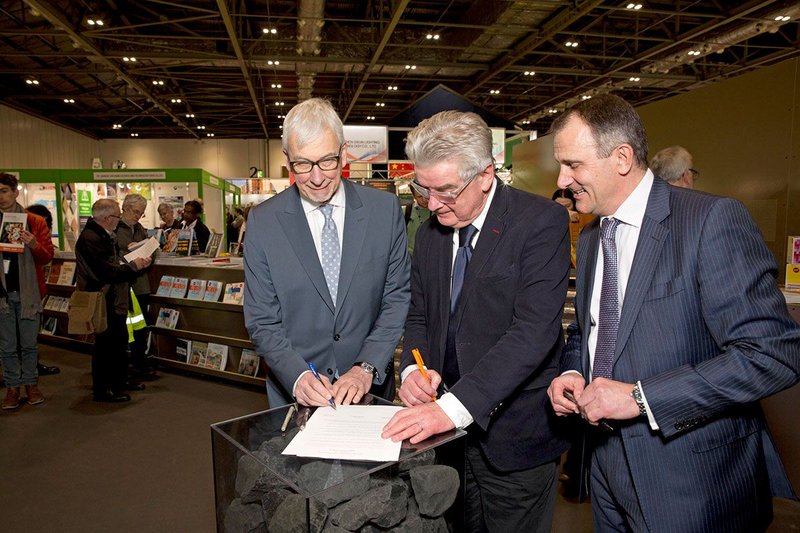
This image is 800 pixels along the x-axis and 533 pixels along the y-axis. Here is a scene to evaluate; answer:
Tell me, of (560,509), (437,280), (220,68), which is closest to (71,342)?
(560,509)

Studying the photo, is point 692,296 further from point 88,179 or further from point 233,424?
point 88,179

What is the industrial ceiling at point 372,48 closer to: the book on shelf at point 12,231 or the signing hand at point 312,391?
the book on shelf at point 12,231

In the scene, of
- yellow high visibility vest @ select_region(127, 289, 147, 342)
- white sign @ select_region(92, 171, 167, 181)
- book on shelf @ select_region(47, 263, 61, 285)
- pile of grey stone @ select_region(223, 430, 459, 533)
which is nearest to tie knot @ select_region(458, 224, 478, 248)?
pile of grey stone @ select_region(223, 430, 459, 533)

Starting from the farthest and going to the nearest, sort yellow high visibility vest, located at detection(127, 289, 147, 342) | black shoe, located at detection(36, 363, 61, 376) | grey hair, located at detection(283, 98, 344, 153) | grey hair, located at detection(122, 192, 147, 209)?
black shoe, located at detection(36, 363, 61, 376) → grey hair, located at detection(122, 192, 147, 209) → yellow high visibility vest, located at detection(127, 289, 147, 342) → grey hair, located at detection(283, 98, 344, 153)

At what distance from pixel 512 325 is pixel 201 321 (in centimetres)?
516

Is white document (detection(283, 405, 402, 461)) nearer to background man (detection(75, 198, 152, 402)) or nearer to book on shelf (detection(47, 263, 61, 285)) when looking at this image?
background man (detection(75, 198, 152, 402))

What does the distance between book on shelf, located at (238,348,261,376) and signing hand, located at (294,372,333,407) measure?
13.6ft

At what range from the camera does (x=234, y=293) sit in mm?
5504

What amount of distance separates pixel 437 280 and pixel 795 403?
2.29m

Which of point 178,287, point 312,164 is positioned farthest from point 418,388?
point 178,287

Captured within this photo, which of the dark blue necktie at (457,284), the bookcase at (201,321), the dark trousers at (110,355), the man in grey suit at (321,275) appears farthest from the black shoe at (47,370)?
the dark blue necktie at (457,284)

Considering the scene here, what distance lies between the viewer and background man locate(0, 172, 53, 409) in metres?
4.67

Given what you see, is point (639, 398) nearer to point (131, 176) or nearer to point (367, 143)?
point (367, 143)

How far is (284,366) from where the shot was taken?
162 cm
